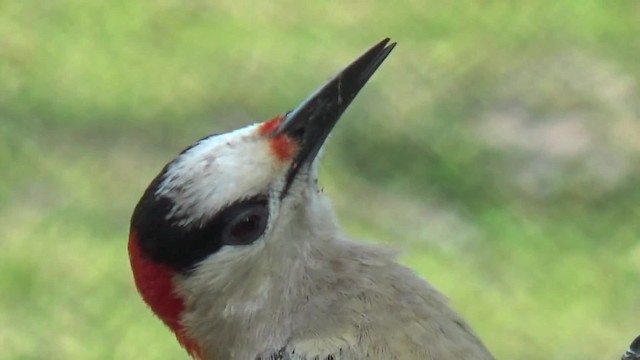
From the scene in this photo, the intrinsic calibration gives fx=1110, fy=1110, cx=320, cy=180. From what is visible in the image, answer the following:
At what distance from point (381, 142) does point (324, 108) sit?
189cm

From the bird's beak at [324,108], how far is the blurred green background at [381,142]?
4.67 feet

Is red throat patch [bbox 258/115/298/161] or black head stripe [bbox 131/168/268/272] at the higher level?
red throat patch [bbox 258/115/298/161]

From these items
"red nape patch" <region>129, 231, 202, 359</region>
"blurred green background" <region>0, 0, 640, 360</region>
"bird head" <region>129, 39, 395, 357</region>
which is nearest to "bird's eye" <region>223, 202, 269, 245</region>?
"bird head" <region>129, 39, 395, 357</region>

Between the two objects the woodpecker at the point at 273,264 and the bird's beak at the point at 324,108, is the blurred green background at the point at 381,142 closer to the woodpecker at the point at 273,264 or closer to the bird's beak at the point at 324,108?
the woodpecker at the point at 273,264

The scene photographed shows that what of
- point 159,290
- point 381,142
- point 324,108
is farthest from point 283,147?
point 381,142

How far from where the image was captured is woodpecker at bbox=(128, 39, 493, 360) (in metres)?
1.71

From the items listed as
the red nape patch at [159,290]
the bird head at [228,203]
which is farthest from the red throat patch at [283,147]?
the red nape patch at [159,290]

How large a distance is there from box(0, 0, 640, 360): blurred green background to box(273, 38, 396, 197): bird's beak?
1424 mm

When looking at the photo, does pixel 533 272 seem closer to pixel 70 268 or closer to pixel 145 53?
pixel 70 268

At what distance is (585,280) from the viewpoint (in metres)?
3.17

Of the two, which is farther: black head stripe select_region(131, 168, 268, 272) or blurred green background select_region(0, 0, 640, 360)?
blurred green background select_region(0, 0, 640, 360)

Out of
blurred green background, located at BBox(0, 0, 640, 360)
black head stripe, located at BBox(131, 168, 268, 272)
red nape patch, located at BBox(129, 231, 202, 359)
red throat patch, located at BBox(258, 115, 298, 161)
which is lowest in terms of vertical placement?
red nape patch, located at BBox(129, 231, 202, 359)

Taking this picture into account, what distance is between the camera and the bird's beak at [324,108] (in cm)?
177

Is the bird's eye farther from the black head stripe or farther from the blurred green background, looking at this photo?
the blurred green background
